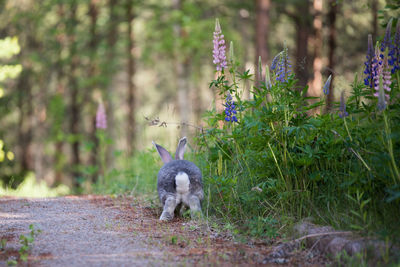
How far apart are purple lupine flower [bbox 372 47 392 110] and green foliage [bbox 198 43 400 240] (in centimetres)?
20

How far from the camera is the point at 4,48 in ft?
28.6

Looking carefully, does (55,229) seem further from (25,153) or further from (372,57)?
(25,153)

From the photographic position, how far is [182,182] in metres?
4.70

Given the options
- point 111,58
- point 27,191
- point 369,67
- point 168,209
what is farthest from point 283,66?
point 111,58

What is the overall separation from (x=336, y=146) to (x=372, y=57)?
98 cm

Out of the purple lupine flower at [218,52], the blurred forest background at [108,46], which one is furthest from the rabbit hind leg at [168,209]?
the blurred forest background at [108,46]

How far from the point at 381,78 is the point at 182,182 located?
2.35 meters

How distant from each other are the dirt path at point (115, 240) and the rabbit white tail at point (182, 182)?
377 millimetres

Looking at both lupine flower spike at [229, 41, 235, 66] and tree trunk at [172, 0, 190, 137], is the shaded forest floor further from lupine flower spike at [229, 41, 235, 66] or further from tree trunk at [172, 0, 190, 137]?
tree trunk at [172, 0, 190, 137]

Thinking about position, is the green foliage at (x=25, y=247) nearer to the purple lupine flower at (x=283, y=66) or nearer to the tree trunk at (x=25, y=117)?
the purple lupine flower at (x=283, y=66)

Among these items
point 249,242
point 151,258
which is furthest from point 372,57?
point 151,258

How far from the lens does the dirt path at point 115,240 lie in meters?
3.38

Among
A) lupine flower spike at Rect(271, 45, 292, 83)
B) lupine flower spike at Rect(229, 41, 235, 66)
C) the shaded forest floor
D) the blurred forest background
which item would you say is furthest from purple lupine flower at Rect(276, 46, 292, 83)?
the blurred forest background

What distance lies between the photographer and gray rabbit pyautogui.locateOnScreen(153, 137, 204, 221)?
15.5 feet
